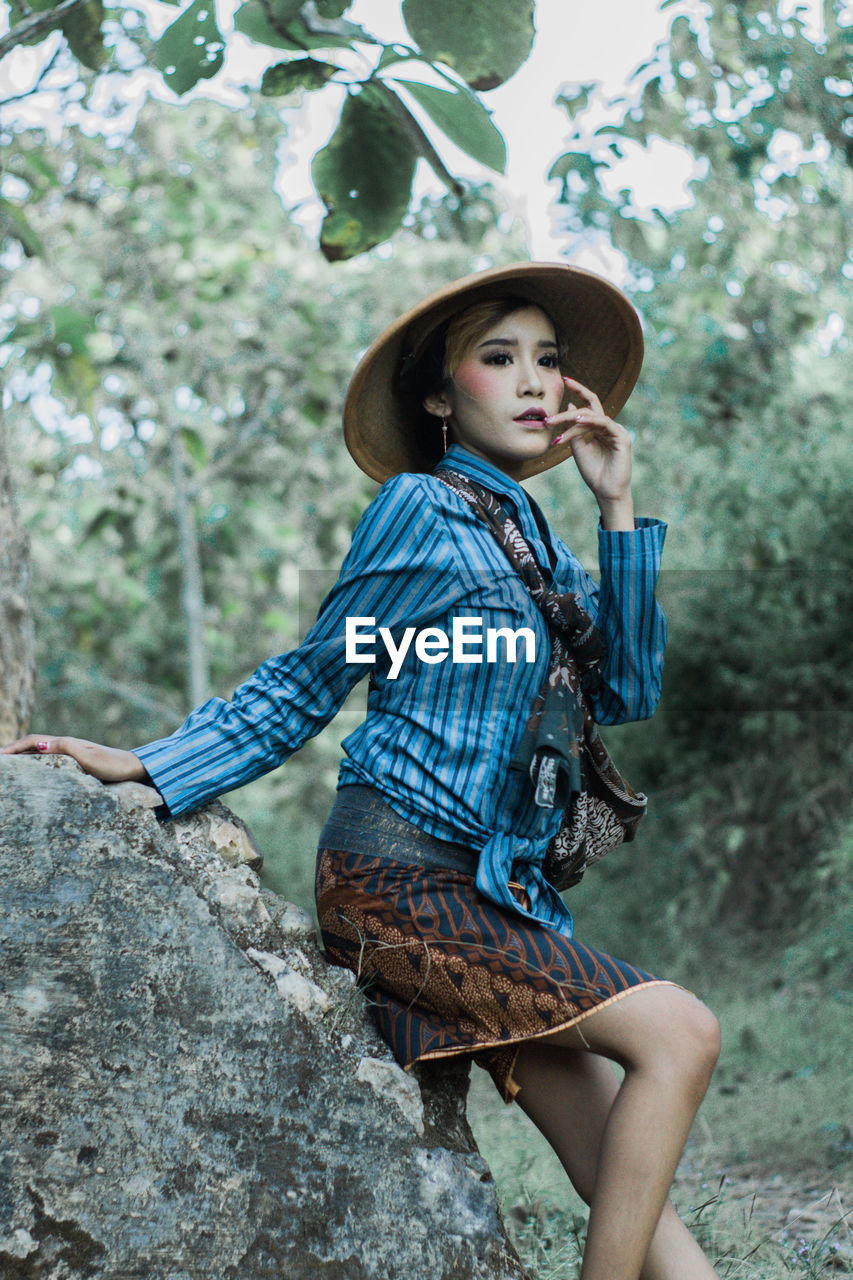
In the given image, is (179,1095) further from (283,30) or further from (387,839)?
(283,30)

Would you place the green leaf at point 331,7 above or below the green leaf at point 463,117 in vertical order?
above

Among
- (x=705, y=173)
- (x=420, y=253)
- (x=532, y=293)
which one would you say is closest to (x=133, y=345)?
(x=420, y=253)

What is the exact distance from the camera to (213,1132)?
1.69 m

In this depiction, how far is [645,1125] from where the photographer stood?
5.40 ft

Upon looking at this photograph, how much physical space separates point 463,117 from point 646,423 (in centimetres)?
557

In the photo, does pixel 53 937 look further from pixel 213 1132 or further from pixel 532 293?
pixel 532 293

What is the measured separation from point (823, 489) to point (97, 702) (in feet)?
23.6

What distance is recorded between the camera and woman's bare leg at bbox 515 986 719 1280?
5.36 feet

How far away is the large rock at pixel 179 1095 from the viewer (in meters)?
1.63

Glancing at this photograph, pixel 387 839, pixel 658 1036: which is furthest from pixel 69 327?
pixel 658 1036

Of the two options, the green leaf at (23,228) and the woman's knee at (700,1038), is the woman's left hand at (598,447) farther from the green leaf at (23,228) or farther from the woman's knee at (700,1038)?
the green leaf at (23,228)

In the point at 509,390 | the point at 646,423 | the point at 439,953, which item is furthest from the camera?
the point at 646,423

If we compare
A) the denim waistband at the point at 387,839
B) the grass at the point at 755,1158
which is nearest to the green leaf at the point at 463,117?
the denim waistband at the point at 387,839

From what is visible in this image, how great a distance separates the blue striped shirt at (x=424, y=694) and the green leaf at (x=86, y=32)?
1244 mm
